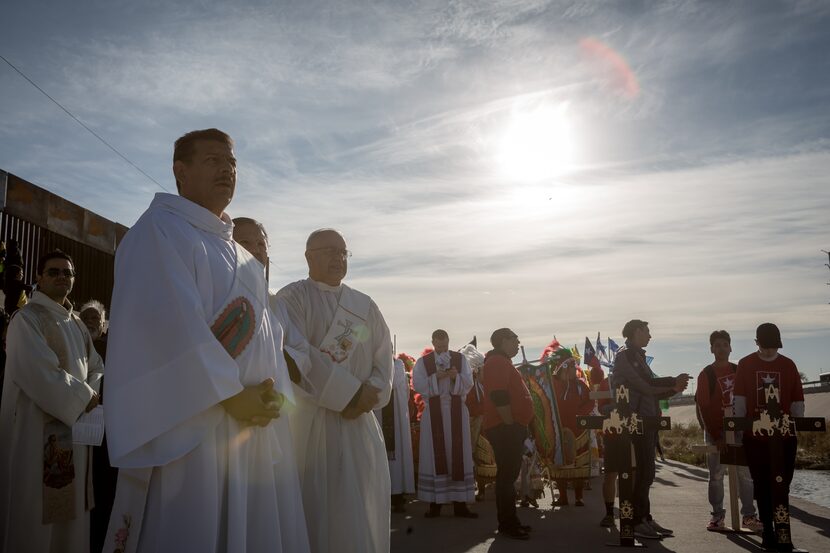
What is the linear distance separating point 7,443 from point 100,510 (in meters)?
1.67

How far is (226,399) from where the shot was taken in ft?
8.99

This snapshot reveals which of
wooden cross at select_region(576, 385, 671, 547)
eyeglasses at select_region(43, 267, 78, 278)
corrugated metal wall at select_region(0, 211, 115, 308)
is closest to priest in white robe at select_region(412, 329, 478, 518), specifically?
wooden cross at select_region(576, 385, 671, 547)

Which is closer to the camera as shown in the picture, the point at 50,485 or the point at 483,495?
the point at 50,485

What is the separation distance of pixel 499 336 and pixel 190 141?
5829 millimetres

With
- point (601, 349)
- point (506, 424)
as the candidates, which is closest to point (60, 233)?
point (506, 424)

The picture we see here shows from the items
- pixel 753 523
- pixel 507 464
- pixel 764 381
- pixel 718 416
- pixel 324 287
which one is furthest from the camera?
pixel 718 416

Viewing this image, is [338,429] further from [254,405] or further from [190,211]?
[190,211]

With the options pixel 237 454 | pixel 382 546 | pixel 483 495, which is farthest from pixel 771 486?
pixel 237 454

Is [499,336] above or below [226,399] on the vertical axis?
above

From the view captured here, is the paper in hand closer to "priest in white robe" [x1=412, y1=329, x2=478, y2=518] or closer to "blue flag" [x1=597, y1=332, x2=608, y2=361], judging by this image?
"priest in white robe" [x1=412, y1=329, x2=478, y2=518]

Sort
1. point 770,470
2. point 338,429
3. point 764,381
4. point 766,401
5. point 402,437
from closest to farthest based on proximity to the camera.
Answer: point 338,429 < point 770,470 < point 766,401 < point 764,381 < point 402,437

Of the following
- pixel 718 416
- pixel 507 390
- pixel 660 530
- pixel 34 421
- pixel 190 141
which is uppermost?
pixel 190 141

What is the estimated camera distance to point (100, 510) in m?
6.18

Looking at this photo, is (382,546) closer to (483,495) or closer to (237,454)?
(237,454)
